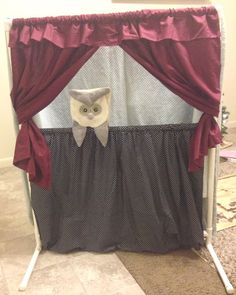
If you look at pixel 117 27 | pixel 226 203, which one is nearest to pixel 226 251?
pixel 226 203

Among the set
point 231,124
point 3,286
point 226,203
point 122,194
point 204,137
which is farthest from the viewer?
point 231,124

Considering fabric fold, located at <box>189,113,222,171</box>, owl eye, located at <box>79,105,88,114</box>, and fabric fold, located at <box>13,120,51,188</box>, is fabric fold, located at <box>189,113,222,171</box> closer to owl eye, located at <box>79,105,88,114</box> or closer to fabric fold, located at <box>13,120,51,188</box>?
owl eye, located at <box>79,105,88,114</box>

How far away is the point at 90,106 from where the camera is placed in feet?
5.19

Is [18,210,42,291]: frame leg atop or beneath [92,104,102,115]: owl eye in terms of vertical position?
beneath

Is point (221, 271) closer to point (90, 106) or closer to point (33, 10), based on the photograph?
point (90, 106)

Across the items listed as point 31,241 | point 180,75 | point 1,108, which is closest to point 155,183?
point 180,75

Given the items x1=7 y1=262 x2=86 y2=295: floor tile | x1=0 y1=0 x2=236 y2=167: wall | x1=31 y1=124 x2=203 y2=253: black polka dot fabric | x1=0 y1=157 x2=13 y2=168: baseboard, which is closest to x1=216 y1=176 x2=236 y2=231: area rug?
x1=31 y1=124 x2=203 y2=253: black polka dot fabric

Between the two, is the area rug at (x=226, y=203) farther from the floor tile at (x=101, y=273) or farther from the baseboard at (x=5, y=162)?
the baseboard at (x=5, y=162)

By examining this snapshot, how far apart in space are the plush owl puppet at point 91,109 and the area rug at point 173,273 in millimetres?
694

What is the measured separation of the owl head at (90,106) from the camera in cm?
156

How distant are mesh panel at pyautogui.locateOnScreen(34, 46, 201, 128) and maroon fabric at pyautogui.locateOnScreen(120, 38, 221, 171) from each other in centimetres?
11

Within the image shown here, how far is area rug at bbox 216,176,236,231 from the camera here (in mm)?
2098

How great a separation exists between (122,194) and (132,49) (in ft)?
2.45

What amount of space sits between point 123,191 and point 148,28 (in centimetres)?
82
